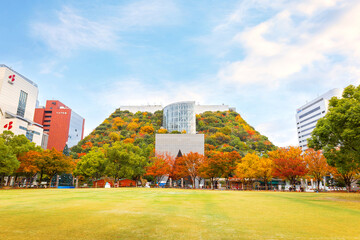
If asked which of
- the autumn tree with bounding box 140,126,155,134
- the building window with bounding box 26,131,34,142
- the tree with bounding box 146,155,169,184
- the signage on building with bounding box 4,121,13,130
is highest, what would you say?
the autumn tree with bounding box 140,126,155,134

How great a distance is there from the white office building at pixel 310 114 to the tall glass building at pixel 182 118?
53.6 m

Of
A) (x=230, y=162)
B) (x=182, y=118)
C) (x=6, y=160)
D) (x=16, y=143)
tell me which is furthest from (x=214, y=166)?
(x=182, y=118)

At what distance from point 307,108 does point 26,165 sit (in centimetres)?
12123

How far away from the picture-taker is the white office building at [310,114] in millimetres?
108219

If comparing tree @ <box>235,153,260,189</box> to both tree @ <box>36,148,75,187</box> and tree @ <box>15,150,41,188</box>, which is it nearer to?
tree @ <box>36,148,75,187</box>

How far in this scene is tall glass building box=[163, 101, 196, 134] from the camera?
349 ft

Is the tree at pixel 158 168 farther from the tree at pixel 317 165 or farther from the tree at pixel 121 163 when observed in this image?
the tree at pixel 317 165

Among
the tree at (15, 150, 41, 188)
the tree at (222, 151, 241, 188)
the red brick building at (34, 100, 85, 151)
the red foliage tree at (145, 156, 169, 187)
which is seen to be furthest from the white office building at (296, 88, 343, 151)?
the red brick building at (34, 100, 85, 151)

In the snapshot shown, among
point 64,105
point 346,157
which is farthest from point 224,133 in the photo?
Result: point 64,105

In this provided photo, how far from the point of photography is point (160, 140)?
86875mm

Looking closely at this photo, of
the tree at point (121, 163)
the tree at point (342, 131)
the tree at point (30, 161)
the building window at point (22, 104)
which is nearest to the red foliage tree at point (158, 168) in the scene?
the tree at point (121, 163)

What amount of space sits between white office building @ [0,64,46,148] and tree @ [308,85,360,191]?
8038cm

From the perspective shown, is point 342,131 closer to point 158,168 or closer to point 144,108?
point 158,168

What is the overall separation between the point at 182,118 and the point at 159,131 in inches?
481
